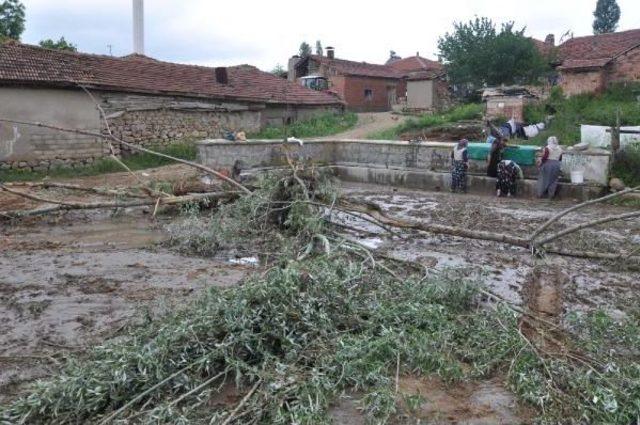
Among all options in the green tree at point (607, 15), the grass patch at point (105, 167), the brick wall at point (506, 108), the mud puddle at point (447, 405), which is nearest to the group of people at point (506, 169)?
the brick wall at point (506, 108)

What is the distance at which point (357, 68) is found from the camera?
3950 centimetres

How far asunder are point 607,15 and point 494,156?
62011 millimetres

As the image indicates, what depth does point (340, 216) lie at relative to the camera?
9656 mm

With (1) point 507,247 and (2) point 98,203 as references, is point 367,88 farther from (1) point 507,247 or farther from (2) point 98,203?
(1) point 507,247

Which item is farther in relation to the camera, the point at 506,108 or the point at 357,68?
the point at 357,68

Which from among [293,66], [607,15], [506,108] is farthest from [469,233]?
[607,15]

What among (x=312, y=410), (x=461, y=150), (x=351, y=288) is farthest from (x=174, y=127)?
(x=312, y=410)

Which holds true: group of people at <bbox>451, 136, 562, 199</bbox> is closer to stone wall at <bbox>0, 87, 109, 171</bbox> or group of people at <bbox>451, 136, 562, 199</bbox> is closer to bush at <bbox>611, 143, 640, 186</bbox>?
bush at <bbox>611, 143, 640, 186</bbox>

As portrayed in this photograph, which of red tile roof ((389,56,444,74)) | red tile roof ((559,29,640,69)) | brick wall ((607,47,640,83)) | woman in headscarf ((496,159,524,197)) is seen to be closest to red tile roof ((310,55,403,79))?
red tile roof ((389,56,444,74))

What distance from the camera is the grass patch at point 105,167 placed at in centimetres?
1670

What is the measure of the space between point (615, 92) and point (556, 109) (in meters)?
3.63

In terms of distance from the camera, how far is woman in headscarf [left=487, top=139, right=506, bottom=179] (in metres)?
12.8

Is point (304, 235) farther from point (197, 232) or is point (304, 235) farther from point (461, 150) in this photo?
point (461, 150)

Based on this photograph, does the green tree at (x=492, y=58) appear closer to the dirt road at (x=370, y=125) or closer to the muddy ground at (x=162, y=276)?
the dirt road at (x=370, y=125)
